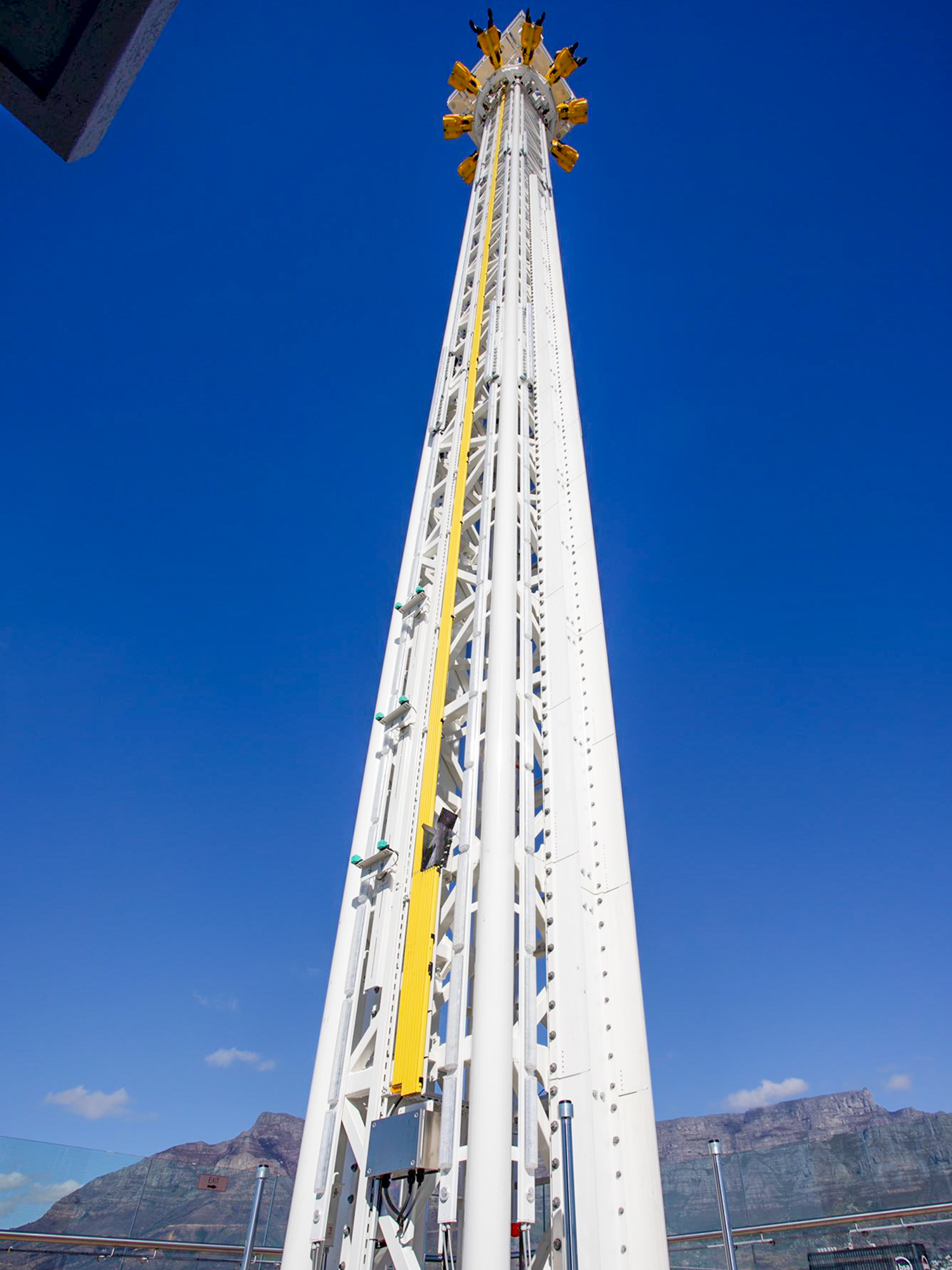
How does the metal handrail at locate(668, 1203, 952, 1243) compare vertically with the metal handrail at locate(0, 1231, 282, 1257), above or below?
above

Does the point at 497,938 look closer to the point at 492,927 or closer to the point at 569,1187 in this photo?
the point at 492,927

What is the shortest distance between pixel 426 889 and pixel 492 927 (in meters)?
0.67

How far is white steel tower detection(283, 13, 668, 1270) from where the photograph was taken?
3.47 m

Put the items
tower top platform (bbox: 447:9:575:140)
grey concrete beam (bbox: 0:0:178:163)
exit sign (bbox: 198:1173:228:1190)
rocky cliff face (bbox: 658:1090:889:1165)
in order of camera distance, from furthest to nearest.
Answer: rocky cliff face (bbox: 658:1090:889:1165)
tower top platform (bbox: 447:9:575:140)
exit sign (bbox: 198:1173:228:1190)
grey concrete beam (bbox: 0:0:178:163)

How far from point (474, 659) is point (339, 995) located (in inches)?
96.3

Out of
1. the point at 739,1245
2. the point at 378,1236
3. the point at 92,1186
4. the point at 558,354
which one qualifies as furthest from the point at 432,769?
the point at 92,1186

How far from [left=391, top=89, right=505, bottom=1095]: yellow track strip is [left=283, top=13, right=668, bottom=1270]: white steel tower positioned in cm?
1

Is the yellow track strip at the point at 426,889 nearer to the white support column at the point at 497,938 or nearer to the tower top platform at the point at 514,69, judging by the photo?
the white support column at the point at 497,938

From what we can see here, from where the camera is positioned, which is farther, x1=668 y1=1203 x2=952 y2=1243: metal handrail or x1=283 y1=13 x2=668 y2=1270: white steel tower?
x1=668 y1=1203 x2=952 y2=1243: metal handrail

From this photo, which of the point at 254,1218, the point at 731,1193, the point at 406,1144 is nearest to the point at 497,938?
the point at 406,1144

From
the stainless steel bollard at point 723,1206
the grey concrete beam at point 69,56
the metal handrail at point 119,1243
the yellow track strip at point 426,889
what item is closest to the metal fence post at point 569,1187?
the yellow track strip at point 426,889

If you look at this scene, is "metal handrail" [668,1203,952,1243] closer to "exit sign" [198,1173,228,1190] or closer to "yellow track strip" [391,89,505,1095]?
"exit sign" [198,1173,228,1190]

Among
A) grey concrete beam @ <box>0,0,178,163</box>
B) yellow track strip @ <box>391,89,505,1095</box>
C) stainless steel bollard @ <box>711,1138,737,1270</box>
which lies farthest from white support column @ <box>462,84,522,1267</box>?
stainless steel bollard @ <box>711,1138,737,1270</box>

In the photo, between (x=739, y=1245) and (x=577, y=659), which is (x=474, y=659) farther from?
(x=739, y=1245)
